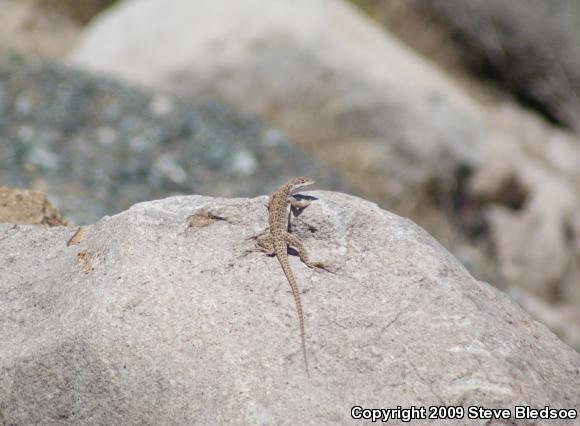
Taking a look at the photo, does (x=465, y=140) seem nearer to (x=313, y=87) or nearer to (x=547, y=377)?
(x=313, y=87)

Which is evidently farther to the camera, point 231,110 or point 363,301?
point 231,110

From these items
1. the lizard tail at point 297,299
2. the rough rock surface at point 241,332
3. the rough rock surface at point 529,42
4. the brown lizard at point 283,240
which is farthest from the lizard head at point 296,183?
the rough rock surface at point 529,42

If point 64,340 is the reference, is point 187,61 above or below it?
below

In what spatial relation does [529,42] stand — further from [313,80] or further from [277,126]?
[277,126]

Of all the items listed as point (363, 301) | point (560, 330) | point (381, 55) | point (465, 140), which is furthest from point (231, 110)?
point (363, 301)

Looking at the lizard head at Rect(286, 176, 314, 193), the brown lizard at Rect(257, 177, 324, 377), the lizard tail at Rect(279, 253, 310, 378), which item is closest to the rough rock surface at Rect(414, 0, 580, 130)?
the lizard head at Rect(286, 176, 314, 193)
